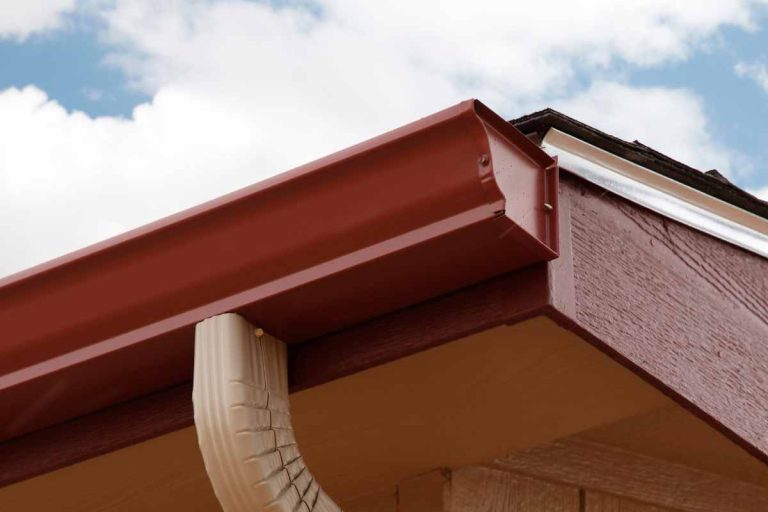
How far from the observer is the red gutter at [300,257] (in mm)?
1500

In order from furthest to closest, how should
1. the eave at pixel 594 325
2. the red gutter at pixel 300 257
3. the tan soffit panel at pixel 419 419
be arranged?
the tan soffit panel at pixel 419 419 → the eave at pixel 594 325 → the red gutter at pixel 300 257

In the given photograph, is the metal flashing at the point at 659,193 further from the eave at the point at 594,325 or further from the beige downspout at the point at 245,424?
the beige downspout at the point at 245,424

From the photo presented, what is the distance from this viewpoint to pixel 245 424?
1582mm

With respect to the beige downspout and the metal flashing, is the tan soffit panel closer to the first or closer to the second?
the beige downspout

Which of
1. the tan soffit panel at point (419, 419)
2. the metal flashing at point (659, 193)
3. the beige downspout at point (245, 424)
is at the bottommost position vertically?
the beige downspout at point (245, 424)

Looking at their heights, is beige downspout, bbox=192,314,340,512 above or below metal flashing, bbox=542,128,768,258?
below

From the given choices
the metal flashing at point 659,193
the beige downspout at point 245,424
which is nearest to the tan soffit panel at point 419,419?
the beige downspout at point 245,424

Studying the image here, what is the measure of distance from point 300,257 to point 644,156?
0.59 metres

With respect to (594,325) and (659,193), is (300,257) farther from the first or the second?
(659,193)

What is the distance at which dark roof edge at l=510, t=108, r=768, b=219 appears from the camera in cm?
174

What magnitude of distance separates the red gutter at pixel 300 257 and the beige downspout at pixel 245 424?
4 centimetres

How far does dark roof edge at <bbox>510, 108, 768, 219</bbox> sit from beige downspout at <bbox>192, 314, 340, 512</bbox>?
0.49 metres

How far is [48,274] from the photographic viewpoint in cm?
173

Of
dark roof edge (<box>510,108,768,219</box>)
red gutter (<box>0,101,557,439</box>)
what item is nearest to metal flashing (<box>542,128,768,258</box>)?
dark roof edge (<box>510,108,768,219</box>)
